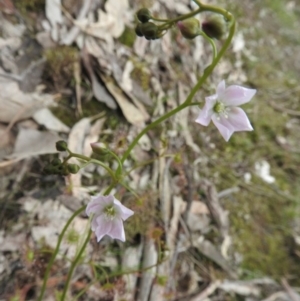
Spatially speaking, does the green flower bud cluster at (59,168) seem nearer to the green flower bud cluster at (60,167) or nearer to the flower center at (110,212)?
the green flower bud cluster at (60,167)

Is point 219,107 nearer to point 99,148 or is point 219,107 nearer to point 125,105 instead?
point 99,148

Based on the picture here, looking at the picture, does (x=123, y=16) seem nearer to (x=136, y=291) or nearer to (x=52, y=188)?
(x=52, y=188)

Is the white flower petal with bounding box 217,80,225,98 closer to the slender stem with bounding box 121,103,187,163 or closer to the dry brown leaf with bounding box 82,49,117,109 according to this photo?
the slender stem with bounding box 121,103,187,163

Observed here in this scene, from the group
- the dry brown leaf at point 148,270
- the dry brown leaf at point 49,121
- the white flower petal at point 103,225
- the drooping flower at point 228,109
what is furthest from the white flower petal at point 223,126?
the dry brown leaf at point 49,121

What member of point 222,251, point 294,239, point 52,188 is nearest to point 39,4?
point 52,188

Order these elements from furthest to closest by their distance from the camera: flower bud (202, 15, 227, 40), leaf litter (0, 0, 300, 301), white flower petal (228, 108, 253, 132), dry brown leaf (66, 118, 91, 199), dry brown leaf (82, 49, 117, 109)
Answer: dry brown leaf (82, 49, 117, 109)
dry brown leaf (66, 118, 91, 199)
leaf litter (0, 0, 300, 301)
white flower petal (228, 108, 253, 132)
flower bud (202, 15, 227, 40)

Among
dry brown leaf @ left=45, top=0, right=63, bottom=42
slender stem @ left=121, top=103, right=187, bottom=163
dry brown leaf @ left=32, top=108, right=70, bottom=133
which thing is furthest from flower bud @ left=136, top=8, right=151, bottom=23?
dry brown leaf @ left=45, top=0, right=63, bottom=42
